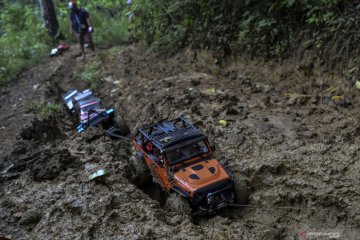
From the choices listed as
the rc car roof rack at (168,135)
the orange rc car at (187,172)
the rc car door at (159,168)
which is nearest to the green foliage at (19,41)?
the rc car roof rack at (168,135)

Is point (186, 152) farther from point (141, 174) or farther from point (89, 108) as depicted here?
point (89, 108)

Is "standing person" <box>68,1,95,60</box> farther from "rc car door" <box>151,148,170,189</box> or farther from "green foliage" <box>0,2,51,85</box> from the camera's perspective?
"rc car door" <box>151,148,170,189</box>

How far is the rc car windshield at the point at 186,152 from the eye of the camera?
671 cm

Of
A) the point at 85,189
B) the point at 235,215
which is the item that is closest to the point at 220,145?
the point at 235,215

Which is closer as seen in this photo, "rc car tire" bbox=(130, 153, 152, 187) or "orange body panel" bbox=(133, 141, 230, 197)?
"orange body panel" bbox=(133, 141, 230, 197)

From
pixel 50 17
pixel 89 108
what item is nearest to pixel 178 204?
pixel 89 108

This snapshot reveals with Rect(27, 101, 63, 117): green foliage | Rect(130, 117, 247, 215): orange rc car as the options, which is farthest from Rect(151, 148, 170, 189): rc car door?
Rect(27, 101, 63, 117): green foliage

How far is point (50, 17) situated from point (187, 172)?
52.9 feet

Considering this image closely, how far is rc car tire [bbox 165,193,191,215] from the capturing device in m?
6.13

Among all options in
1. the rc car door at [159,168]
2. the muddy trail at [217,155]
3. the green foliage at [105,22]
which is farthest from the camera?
the green foliage at [105,22]

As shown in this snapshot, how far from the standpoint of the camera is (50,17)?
66.0 ft

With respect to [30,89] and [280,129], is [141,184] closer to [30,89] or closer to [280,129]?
[280,129]

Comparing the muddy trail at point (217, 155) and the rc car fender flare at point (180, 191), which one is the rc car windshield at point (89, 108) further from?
the rc car fender flare at point (180, 191)

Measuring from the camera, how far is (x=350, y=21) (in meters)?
9.05
